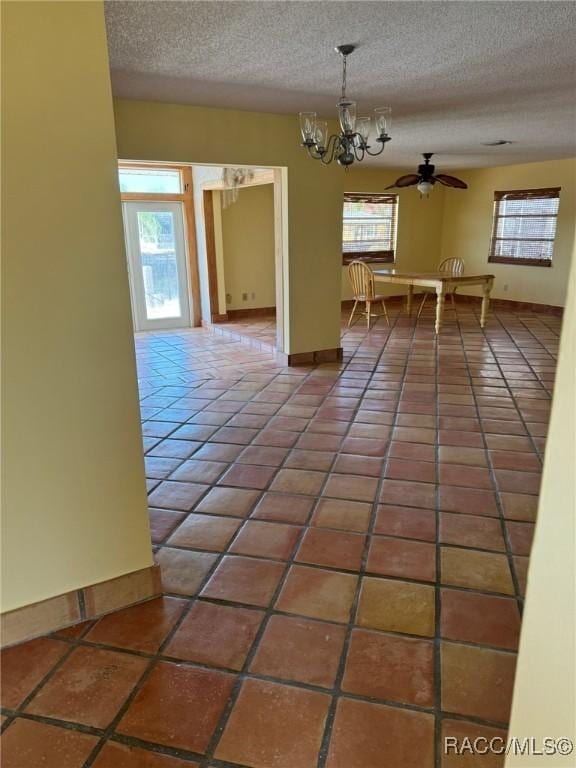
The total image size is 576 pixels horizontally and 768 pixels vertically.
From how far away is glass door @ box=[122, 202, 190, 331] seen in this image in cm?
636

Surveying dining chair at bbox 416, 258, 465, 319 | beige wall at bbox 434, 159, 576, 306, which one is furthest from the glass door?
beige wall at bbox 434, 159, 576, 306

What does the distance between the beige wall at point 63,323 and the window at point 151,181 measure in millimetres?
5297

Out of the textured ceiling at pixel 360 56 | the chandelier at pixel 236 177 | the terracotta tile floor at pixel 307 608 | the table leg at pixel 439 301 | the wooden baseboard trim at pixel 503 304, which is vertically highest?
the textured ceiling at pixel 360 56

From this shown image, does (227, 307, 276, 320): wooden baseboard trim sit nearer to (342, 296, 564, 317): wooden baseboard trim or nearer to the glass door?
the glass door

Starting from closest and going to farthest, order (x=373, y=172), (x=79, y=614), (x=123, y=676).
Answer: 1. (x=123, y=676)
2. (x=79, y=614)
3. (x=373, y=172)

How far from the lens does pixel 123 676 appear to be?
4.87 feet

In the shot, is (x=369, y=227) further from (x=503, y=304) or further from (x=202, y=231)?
(x=202, y=231)

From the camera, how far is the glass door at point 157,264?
6363 mm

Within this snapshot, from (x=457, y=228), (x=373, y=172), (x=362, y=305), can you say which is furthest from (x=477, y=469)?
(x=457, y=228)

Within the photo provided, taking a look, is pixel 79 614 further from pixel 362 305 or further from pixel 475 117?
pixel 362 305

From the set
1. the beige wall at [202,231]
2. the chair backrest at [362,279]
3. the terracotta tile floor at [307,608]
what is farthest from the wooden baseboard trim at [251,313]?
the terracotta tile floor at [307,608]

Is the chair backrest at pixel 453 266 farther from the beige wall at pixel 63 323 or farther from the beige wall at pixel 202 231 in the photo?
the beige wall at pixel 63 323

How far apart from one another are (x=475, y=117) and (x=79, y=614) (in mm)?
4715

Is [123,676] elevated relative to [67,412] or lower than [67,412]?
lower
